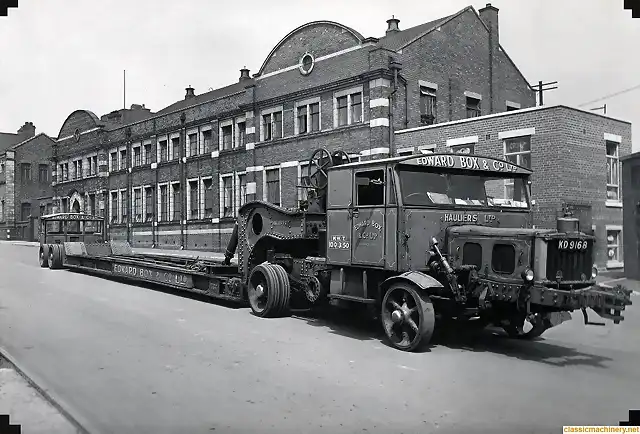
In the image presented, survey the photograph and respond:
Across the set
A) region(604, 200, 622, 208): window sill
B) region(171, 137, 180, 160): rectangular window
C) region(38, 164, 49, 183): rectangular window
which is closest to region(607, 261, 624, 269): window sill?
region(604, 200, 622, 208): window sill

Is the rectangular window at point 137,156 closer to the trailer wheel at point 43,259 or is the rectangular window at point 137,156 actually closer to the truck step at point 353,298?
the trailer wheel at point 43,259

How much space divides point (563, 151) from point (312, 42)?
45.3 ft

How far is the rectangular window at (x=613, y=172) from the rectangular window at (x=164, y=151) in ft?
86.3

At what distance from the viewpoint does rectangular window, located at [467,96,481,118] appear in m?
28.2

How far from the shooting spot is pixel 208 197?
1355 inches

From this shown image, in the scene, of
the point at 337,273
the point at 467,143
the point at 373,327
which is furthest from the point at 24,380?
the point at 467,143

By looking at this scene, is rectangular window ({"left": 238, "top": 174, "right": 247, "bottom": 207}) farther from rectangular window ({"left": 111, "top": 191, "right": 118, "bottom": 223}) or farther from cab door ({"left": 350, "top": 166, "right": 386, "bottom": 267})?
cab door ({"left": 350, "top": 166, "right": 386, "bottom": 267})

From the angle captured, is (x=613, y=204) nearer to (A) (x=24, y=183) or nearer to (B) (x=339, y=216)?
(B) (x=339, y=216)

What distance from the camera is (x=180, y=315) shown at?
1130 centimetres

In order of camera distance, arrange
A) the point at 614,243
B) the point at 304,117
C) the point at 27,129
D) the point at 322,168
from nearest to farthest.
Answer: the point at 322,168, the point at 614,243, the point at 27,129, the point at 304,117

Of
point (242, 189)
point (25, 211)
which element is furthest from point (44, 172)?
point (242, 189)

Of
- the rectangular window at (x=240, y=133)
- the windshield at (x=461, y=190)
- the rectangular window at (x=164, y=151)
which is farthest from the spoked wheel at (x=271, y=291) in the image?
the rectangular window at (x=164, y=151)

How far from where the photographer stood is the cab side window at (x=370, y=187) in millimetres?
8602

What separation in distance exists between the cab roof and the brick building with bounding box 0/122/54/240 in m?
30.9
